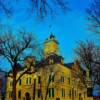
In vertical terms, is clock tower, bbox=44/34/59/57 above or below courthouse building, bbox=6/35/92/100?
above

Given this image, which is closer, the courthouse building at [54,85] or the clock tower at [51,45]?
the courthouse building at [54,85]

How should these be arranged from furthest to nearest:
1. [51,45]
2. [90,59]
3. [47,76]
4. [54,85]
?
[51,45], [54,85], [47,76], [90,59]

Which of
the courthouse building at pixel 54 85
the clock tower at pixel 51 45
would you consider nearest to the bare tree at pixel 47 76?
the courthouse building at pixel 54 85

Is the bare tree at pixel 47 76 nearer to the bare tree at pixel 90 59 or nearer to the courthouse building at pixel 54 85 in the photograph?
the courthouse building at pixel 54 85

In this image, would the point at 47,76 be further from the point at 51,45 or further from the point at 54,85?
the point at 51,45

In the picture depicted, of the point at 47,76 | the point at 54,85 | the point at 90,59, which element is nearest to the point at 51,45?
the point at 54,85

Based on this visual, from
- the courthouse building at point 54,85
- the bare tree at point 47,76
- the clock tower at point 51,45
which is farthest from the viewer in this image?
the clock tower at point 51,45

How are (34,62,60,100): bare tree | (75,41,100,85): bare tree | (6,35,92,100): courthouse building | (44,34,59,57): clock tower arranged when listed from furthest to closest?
(44,34,59,57): clock tower < (6,35,92,100): courthouse building < (34,62,60,100): bare tree < (75,41,100,85): bare tree

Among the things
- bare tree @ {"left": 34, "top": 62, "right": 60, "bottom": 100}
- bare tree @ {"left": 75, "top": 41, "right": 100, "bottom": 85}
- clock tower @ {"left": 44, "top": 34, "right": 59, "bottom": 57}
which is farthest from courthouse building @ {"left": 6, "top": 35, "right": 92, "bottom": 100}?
bare tree @ {"left": 75, "top": 41, "right": 100, "bottom": 85}

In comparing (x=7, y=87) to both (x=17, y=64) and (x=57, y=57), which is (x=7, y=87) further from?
(x=17, y=64)

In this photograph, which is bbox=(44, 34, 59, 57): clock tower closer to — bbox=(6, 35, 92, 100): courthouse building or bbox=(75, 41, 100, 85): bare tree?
bbox=(6, 35, 92, 100): courthouse building

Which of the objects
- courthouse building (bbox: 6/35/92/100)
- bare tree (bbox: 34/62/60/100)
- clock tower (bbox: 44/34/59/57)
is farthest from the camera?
clock tower (bbox: 44/34/59/57)

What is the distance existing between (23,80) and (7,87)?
512cm

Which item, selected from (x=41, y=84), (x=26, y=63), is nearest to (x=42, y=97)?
(x=41, y=84)
